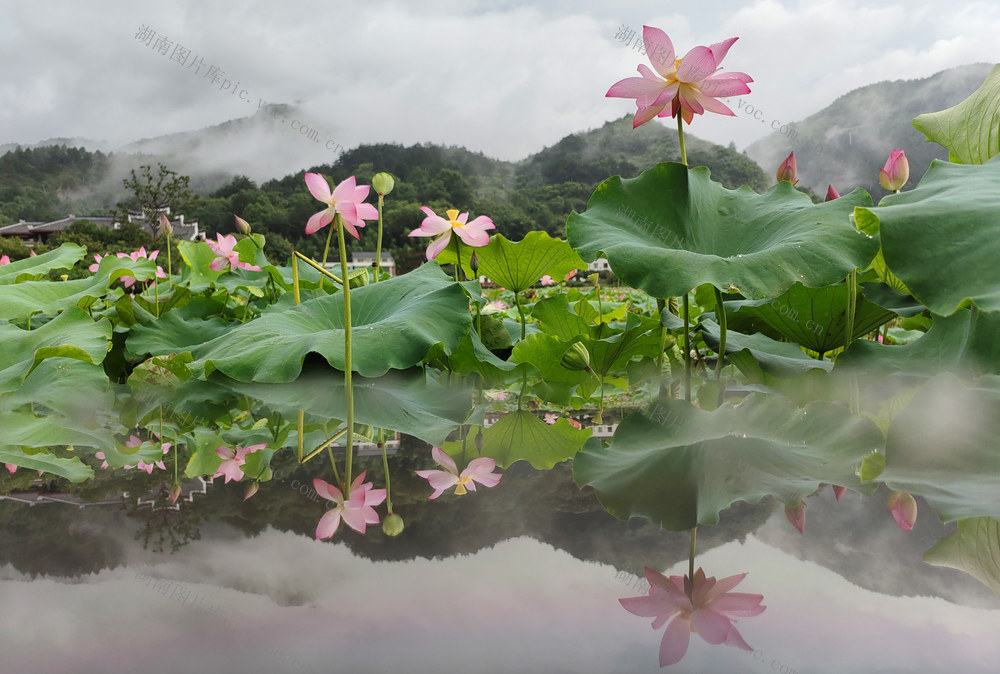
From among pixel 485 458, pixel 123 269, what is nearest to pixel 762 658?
pixel 485 458

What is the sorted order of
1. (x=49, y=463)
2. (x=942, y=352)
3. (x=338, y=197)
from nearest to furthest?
(x=49, y=463) < (x=338, y=197) < (x=942, y=352)

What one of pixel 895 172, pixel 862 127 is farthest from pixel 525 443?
pixel 862 127

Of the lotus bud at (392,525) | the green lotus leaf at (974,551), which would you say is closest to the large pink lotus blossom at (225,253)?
the lotus bud at (392,525)

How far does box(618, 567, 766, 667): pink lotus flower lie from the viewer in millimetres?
290

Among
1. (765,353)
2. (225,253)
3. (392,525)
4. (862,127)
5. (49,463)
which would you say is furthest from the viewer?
(862,127)

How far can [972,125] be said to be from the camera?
3.54 ft

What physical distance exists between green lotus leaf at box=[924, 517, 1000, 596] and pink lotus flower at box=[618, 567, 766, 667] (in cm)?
13

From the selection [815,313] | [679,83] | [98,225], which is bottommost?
[815,313]

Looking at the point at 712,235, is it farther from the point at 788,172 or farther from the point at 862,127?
the point at 862,127

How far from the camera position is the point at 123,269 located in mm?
1373

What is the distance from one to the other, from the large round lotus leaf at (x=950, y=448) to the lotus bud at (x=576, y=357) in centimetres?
47

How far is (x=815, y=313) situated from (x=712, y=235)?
243mm

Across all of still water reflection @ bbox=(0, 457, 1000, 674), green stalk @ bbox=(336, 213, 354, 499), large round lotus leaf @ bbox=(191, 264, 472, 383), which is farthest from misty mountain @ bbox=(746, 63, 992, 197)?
still water reflection @ bbox=(0, 457, 1000, 674)

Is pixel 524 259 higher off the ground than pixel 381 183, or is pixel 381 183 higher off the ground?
pixel 381 183
